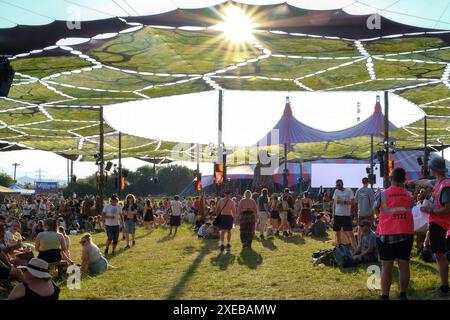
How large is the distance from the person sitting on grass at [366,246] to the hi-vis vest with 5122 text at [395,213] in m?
3.70

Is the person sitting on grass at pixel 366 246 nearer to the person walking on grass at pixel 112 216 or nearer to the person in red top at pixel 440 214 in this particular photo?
the person in red top at pixel 440 214

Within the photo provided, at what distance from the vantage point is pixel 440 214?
6094 mm

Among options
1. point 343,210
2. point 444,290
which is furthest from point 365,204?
point 444,290

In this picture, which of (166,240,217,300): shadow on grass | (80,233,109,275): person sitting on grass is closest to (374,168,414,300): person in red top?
(166,240,217,300): shadow on grass

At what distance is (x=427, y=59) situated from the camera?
15469 mm

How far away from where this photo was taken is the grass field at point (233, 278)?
7.30 metres

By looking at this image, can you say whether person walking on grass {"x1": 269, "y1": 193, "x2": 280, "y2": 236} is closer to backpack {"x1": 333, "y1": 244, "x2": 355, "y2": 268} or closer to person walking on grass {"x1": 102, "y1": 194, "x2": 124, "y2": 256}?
person walking on grass {"x1": 102, "y1": 194, "x2": 124, "y2": 256}

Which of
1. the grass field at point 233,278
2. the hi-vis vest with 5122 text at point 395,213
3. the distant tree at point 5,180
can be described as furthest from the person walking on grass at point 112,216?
the distant tree at point 5,180

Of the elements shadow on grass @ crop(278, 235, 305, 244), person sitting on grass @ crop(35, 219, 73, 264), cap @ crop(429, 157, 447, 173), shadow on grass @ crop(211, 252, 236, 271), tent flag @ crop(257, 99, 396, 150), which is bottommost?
shadow on grass @ crop(278, 235, 305, 244)

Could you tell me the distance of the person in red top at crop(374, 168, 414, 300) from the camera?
5809 millimetres

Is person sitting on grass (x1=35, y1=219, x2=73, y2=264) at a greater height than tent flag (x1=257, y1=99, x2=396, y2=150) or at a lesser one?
lesser

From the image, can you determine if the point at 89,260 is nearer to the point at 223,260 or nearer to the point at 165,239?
the point at 223,260

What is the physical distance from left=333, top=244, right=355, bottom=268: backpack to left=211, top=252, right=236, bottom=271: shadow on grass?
7.11 ft

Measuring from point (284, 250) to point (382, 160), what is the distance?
11623 millimetres
